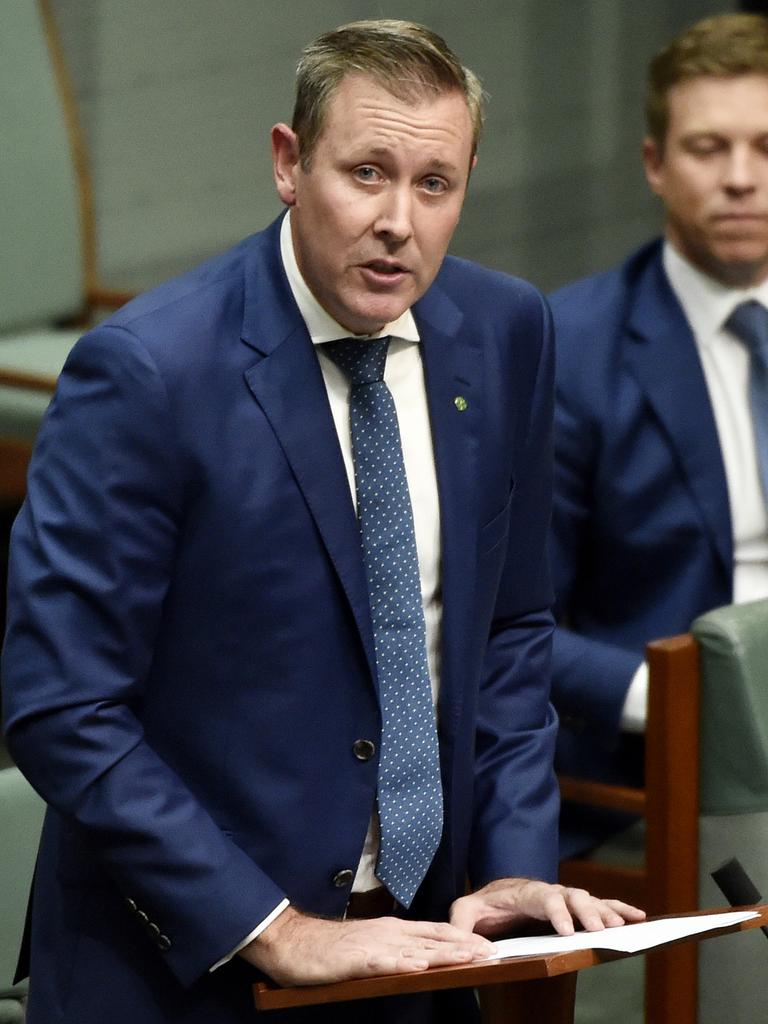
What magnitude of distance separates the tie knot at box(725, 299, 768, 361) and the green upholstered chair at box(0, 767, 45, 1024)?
1.38 metres

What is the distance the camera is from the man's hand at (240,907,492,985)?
1372 millimetres

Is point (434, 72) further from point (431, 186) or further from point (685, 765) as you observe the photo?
point (685, 765)

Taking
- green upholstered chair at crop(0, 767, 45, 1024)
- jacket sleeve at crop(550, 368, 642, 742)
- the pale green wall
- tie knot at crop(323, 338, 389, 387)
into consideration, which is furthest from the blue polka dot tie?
the pale green wall

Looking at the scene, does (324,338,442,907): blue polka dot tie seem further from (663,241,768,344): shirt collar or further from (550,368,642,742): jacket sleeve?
(663,241,768,344): shirt collar

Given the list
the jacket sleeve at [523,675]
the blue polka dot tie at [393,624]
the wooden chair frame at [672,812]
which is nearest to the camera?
the blue polka dot tie at [393,624]

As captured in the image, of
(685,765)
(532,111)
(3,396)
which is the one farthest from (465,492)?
(532,111)

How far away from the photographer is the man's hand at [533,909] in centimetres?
149

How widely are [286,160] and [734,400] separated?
1.34 meters

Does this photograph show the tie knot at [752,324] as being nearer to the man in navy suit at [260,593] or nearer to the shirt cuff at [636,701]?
the shirt cuff at [636,701]

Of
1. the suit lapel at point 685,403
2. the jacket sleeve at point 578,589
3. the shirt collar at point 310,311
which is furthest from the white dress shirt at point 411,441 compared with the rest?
the suit lapel at point 685,403

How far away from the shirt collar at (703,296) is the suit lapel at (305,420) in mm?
1306

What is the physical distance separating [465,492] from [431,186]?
275 millimetres

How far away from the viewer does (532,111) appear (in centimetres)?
547

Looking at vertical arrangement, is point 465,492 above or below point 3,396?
above
